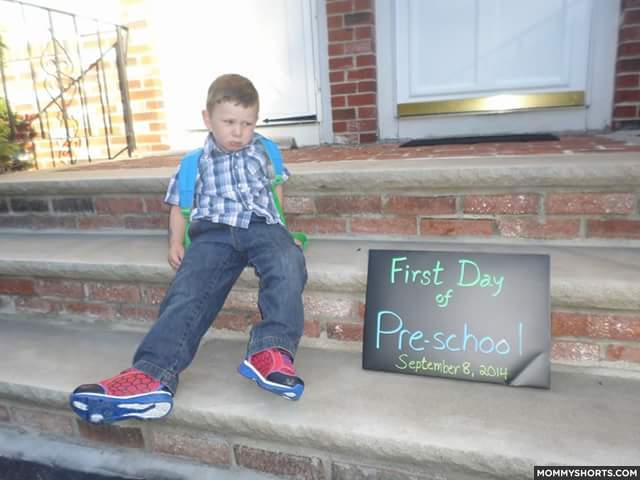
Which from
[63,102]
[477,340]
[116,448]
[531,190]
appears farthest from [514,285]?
[63,102]

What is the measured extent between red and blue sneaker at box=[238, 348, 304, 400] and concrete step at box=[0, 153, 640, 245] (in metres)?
0.68

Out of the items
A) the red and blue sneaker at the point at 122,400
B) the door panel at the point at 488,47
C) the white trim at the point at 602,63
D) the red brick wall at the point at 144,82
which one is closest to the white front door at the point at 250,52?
the red brick wall at the point at 144,82

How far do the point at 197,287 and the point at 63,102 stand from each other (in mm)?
3348

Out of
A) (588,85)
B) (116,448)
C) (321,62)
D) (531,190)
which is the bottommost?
(116,448)

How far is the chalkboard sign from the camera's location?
1267 millimetres

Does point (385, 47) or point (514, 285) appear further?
point (385, 47)

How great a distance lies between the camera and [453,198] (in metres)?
1.65

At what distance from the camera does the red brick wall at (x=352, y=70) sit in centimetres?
314

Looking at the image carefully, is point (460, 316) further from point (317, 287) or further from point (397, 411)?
point (317, 287)

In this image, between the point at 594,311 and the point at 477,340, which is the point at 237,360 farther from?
the point at 594,311

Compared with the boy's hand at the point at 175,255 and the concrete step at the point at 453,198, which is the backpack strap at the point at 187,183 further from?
the concrete step at the point at 453,198

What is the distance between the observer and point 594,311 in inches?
51.3

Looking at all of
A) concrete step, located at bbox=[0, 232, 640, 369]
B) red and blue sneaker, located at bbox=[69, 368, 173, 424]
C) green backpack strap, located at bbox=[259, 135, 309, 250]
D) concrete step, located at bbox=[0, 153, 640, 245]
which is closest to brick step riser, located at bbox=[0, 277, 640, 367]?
concrete step, located at bbox=[0, 232, 640, 369]

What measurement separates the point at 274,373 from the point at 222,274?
0.39 meters
